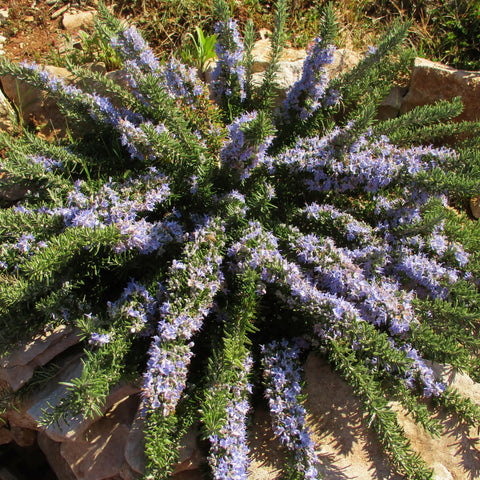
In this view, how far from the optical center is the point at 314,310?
2543mm

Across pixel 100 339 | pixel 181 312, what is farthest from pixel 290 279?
pixel 100 339

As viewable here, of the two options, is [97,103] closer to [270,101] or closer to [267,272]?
[270,101]

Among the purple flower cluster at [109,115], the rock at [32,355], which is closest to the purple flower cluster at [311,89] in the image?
the purple flower cluster at [109,115]

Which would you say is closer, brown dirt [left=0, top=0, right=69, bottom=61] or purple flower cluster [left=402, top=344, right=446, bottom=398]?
purple flower cluster [left=402, top=344, right=446, bottom=398]

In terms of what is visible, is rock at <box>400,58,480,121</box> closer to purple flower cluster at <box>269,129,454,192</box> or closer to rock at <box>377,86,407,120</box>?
rock at <box>377,86,407,120</box>

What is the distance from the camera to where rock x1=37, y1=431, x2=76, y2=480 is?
355 cm

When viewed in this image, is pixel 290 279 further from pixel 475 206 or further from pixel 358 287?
pixel 475 206

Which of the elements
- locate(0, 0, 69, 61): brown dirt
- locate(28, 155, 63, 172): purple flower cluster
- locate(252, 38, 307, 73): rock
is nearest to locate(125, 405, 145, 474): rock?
locate(28, 155, 63, 172): purple flower cluster

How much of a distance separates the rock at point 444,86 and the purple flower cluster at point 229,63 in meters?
2.12

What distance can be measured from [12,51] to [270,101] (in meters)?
3.50

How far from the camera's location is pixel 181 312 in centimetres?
250

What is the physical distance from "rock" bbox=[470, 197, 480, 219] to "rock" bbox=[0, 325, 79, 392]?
391cm

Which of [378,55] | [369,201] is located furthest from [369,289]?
[378,55]

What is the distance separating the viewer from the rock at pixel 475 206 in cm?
416
